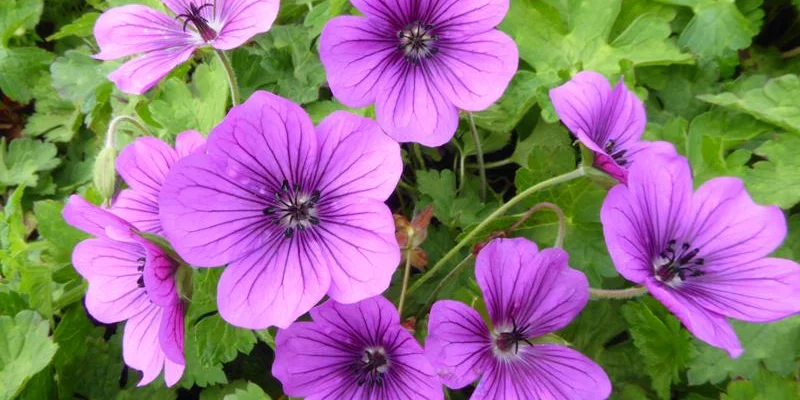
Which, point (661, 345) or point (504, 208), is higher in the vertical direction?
point (504, 208)

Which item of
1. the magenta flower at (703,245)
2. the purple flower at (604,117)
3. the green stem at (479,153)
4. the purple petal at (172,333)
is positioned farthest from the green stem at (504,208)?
the purple petal at (172,333)

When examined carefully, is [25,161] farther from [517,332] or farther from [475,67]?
[517,332]

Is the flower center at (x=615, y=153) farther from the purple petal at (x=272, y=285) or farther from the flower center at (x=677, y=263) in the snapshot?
the purple petal at (x=272, y=285)

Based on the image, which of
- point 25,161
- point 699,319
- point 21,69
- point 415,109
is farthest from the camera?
point 21,69

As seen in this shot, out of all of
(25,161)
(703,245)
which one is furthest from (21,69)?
(703,245)

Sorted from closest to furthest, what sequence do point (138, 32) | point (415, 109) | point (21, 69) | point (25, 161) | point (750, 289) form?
point (750, 289), point (415, 109), point (138, 32), point (25, 161), point (21, 69)

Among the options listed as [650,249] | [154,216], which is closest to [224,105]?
[154,216]

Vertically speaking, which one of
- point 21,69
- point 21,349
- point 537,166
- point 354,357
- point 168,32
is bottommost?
point 21,349
